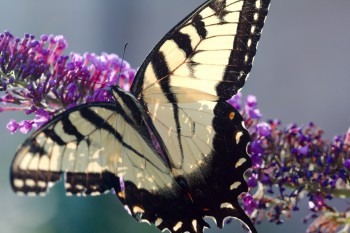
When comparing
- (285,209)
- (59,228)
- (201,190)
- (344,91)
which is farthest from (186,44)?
(344,91)

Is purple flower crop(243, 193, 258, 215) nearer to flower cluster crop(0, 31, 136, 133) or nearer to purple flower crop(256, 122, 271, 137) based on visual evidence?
purple flower crop(256, 122, 271, 137)

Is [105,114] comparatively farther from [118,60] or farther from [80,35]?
[80,35]

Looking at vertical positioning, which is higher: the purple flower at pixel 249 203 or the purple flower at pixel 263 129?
the purple flower at pixel 263 129

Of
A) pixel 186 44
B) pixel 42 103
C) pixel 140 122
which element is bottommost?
pixel 140 122

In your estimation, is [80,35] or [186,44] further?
[80,35]

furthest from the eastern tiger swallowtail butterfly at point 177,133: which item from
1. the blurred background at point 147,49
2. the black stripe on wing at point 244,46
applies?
the blurred background at point 147,49

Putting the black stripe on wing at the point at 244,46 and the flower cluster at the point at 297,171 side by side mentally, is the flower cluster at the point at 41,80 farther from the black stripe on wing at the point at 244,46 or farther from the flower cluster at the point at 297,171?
the flower cluster at the point at 297,171
